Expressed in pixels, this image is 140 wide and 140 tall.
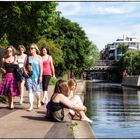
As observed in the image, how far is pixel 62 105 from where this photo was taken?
1255cm

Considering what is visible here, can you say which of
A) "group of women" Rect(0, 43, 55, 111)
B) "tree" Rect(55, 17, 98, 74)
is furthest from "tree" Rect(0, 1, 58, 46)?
"tree" Rect(55, 17, 98, 74)

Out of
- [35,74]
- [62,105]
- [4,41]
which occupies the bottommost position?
[62,105]

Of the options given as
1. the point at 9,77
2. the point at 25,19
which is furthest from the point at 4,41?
the point at 9,77

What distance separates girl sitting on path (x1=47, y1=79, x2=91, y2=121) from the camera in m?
12.4

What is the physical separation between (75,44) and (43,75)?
68.5m

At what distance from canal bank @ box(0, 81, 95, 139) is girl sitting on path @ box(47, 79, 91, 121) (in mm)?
241

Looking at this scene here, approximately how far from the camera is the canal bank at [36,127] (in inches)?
403

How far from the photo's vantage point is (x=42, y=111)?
587 inches

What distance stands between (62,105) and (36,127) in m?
1.36

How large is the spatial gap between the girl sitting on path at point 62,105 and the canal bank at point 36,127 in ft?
0.79

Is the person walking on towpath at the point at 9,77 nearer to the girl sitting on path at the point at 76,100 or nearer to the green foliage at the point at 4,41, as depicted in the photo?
the girl sitting on path at the point at 76,100

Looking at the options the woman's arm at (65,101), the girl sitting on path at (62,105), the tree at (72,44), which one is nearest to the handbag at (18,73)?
the girl sitting on path at (62,105)

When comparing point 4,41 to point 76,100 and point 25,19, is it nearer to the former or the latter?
point 25,19

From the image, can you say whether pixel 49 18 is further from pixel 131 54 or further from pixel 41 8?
pixel 131 54
